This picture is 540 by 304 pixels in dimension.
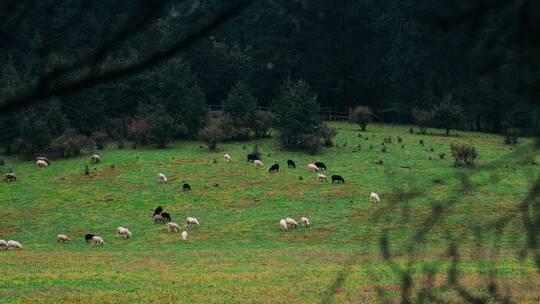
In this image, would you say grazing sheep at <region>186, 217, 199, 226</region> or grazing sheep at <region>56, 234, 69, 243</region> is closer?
grazing sheep at <region>56, 234, 69, 243</region>

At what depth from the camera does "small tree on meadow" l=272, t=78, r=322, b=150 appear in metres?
55.3

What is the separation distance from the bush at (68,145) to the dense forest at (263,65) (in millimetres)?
201

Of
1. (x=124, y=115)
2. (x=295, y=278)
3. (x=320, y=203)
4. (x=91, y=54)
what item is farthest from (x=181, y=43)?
(x=124, y=115)

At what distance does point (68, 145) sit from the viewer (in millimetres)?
53250

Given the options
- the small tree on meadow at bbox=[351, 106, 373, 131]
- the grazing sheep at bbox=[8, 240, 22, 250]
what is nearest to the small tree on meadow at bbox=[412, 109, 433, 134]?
the small tree on meadow at bbox=[351, 106, 373, 131]

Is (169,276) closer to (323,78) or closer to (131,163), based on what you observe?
(131,163)

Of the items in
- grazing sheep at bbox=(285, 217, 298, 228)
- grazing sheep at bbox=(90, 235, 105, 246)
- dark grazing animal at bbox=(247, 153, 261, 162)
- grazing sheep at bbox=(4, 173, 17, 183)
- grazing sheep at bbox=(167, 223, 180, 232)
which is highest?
dark grazing animal at bbox=(247, 153, 261, 162)

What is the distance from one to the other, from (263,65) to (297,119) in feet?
84.8

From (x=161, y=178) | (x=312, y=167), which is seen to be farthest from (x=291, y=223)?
(x=161, y=178)

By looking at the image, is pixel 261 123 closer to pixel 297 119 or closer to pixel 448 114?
pixel 297 119

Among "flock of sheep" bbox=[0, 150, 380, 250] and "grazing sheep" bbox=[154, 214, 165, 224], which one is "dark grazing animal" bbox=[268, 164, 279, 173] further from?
"grazing sheep" bbox=[154, 214, 165, 224]

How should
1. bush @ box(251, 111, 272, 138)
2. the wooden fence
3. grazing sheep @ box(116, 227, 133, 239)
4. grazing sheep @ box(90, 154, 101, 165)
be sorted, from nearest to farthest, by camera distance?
→ grazing sheep @ box(116, 227, 133, 239), grazing sheep @ box(90, 154, 101, 165), bush @ box(251, 111, 272, 138), the wooden fence

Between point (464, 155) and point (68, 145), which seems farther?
point (68, 145)

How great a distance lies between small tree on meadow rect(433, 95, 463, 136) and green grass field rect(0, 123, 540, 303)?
4.41 meters
